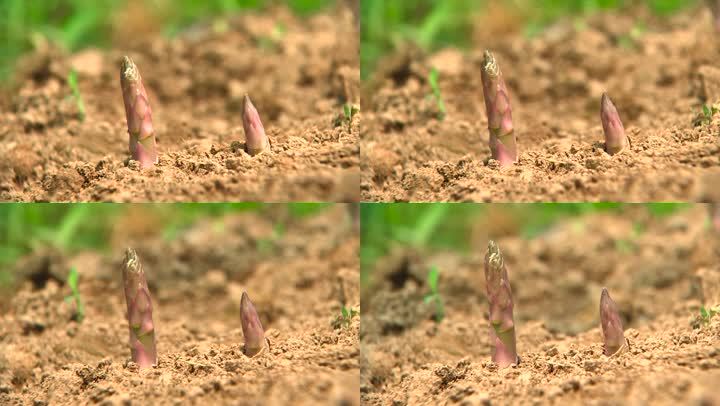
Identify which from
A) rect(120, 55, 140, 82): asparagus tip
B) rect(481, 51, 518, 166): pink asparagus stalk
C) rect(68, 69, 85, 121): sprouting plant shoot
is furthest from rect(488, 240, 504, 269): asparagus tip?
rect(68, 69, 85, 121): sprouting plant shoot

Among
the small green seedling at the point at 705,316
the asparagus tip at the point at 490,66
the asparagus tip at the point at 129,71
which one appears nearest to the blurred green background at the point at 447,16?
the asparagus tip at the point at 490,66

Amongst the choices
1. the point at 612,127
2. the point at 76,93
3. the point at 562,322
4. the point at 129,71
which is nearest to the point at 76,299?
the point at 76,93

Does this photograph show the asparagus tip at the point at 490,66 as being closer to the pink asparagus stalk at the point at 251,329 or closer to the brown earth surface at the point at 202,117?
the brown earth surface at the point at 202,117

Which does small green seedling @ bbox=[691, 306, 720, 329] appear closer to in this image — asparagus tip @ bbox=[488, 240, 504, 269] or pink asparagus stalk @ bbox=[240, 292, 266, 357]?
asparagus tip @ bbox=[488, 240, 504, 269]

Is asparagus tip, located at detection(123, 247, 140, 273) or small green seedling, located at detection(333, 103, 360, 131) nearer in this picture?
asparagus tip, located at detection(123, 247, 140, 273)

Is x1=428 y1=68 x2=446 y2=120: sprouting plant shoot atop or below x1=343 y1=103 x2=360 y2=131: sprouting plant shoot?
atop

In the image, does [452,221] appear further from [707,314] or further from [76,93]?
[76,93]

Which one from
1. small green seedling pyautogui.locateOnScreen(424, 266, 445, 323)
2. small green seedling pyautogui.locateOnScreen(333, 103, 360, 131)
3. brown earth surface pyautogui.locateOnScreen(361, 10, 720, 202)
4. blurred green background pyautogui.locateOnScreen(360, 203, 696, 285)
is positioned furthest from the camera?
blurred green background pyautogui.locateOnScreen(360, 203, 696, 285)

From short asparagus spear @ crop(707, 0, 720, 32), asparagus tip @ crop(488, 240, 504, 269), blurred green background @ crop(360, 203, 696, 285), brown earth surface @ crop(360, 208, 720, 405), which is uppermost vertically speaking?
short asparagus spear @ crop(707, 0, 720, 32)
